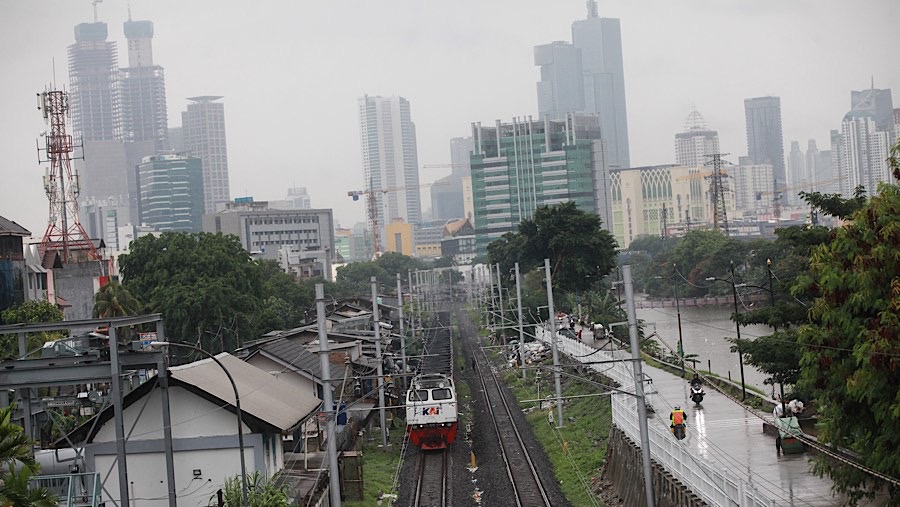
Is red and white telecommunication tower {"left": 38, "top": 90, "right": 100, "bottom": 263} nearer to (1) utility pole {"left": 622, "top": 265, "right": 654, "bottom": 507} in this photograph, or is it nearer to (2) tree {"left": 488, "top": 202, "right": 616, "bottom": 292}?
(2) tree {"left": 488, "top": 202, "right": 616, "bottom": 292}

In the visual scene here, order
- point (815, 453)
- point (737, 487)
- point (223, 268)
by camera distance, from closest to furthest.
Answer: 1. point (737, 487)
2. point (815, 453)
3. point (223, 268)

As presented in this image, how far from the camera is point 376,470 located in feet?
110

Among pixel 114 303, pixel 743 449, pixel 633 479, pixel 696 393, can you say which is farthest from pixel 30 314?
pixel 743 449

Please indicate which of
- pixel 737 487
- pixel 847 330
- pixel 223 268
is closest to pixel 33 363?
pixel 737 487

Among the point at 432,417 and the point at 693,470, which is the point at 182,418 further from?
the point at 693,470

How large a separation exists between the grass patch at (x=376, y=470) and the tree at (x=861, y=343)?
43.0 feet

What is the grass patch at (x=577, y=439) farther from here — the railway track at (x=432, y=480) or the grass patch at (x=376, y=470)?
the grass patch at (x=376, y=470)

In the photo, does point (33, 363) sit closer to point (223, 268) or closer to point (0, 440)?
point (0, 440)

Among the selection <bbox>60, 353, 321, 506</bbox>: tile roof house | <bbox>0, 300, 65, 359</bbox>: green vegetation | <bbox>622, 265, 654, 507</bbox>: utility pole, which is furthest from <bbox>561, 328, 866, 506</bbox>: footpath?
<bbox>0, 300, 65, 359</bbox>: green vegetation

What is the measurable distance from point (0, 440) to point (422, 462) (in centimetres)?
2060

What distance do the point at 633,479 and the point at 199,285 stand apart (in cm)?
3782

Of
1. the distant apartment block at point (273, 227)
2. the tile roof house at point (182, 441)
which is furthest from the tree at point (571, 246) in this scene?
the distant apartment block at point (273, 227)

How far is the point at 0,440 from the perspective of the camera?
49.7 ft

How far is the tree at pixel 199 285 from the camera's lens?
57.5 m
